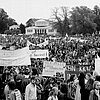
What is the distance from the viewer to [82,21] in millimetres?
86062

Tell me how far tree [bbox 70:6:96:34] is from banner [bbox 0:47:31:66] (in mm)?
72293

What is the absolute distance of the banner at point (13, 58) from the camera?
10.7 m

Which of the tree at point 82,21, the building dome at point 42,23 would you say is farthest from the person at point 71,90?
the building dome at point 42,23

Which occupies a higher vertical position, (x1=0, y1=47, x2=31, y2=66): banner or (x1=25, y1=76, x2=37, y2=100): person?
(x1=0, y1=47, x2=31, y2=66): banner

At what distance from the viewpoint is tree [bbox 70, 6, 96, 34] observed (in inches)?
3312

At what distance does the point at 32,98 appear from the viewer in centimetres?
754

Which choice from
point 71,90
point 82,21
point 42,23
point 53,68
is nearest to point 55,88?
point 71,90

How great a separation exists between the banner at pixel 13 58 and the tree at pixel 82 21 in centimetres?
7229

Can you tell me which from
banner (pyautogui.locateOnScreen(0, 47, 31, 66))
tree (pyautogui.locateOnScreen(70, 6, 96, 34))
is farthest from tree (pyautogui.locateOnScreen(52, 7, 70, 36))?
banner (pyautogui.locateOnScreen(0, 47, 31, 66))

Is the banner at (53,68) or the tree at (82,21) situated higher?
the tree at (82,21)

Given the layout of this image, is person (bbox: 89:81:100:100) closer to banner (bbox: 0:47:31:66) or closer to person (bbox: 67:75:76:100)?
person (bbox: 67:75:76:100)

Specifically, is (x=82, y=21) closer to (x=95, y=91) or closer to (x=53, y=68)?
(x=53, y=68)

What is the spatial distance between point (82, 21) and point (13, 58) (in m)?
76.1

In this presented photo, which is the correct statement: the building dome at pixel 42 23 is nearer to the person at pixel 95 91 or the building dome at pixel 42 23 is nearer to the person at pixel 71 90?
the person at pixel 71 90
